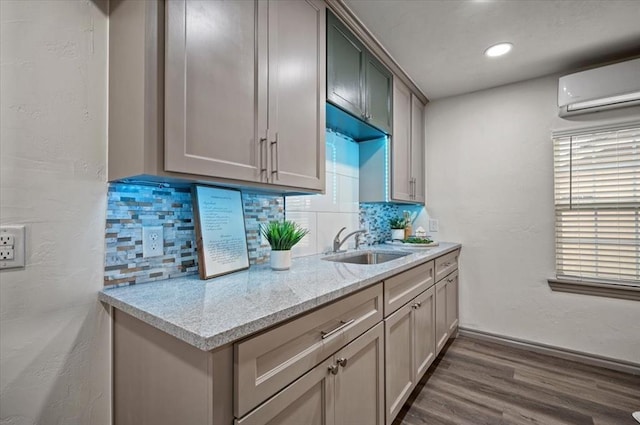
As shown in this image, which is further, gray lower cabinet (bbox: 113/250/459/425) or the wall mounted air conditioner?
the wall mounted air conditioner

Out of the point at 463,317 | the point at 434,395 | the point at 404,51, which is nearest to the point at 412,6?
the point at 404,51

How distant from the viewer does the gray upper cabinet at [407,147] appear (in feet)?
7.77

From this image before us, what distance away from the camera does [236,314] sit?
78cm

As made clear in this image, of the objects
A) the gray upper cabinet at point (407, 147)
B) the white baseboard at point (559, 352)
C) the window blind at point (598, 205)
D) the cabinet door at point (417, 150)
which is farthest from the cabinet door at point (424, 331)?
the window blind at point (598, 205)

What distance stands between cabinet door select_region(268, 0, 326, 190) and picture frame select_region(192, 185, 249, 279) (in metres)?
0.28

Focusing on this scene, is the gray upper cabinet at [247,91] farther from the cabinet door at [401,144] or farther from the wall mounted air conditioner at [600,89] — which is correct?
the wall mounted air conditioner at [600,89]

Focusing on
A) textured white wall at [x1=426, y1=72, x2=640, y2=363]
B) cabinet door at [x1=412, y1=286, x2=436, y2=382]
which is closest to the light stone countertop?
cabinet door at [x1=412, y1=286, x2=436, y2=382]

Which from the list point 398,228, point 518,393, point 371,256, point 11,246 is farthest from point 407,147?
point 11,246

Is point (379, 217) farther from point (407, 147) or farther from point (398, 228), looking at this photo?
point (407, 147)

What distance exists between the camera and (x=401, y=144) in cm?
248

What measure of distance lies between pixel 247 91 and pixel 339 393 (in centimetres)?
118

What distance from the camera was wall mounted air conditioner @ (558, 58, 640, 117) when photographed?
2.05 metres

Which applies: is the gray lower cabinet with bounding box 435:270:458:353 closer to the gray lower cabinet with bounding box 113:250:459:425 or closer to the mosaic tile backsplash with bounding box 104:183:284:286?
the gray lower cabinet with bounding box 113:250:459:425

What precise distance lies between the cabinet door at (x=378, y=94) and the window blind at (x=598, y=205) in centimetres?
140
